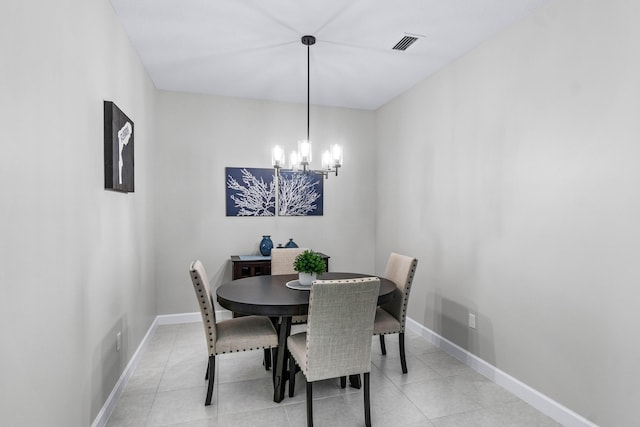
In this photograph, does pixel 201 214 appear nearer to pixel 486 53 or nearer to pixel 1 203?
pixel 1 203

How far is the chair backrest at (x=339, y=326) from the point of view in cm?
199

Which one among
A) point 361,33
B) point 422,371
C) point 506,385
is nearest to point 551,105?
point 361,33

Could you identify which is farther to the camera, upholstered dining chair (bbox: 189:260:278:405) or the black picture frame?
upholstered dining chair (bbox: 189:260:278:405)

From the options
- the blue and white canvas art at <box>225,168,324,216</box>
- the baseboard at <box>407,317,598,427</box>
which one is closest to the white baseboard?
the baseboard at <box>407,317,598,427</box>

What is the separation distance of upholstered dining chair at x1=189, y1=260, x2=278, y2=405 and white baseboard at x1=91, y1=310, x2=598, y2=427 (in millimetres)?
632

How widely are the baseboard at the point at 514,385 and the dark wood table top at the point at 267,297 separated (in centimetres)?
94

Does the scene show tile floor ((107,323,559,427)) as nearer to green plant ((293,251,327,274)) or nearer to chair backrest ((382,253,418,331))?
chair backrest ((382,253,418,331))

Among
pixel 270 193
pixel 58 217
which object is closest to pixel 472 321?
pixel 270 193

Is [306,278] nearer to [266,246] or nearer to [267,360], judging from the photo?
[267,360]

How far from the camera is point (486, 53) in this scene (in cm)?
290

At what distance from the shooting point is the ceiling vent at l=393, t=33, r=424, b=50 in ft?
9.32

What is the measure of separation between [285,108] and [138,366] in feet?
10.5

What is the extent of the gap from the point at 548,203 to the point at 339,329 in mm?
1592

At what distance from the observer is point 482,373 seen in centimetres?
289
